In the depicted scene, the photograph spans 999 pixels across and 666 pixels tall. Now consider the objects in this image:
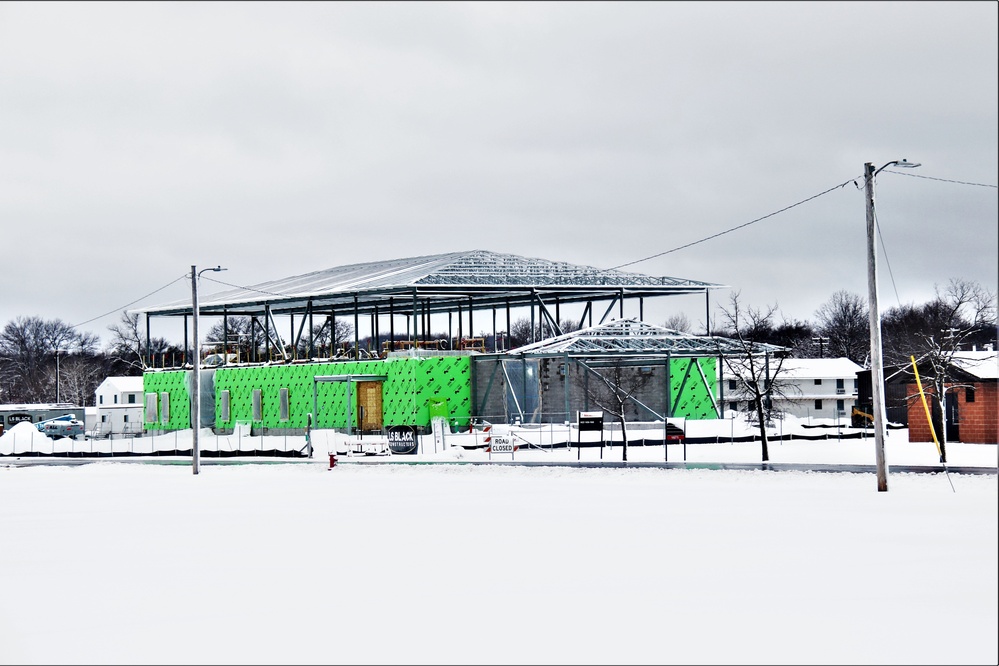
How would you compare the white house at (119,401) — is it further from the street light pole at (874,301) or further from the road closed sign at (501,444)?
the street light pole at (874,301)

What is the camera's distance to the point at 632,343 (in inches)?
2547

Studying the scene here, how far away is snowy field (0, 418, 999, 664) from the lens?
14.1 meters

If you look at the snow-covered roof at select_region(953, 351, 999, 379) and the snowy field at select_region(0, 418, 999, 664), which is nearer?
the snowy field at select_region(0, 418, 999, 664)

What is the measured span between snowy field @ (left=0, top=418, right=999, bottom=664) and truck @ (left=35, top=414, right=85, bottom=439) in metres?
56.3

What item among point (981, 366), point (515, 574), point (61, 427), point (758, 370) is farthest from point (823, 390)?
point (515, 574)

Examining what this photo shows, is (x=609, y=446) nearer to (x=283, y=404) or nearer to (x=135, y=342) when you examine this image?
(x=283, y=404)

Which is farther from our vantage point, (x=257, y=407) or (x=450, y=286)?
(x=257, y=407)

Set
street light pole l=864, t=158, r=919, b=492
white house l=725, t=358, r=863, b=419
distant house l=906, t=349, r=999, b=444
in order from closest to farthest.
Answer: street light pole l=864, t=158, r=919, b=492, distant house l=906, t=349, r=999, b=444, white house l=725, t=358, r=863, b=419

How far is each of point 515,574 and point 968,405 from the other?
3654 cm

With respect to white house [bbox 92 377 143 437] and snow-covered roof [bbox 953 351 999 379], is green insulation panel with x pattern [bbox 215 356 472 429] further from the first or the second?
white house [bbox 92 377 143 437]

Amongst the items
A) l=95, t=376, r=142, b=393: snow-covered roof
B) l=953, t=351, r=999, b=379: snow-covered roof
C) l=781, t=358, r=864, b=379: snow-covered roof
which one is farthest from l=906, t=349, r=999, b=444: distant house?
l=95, t=376, r=142, b=393: snow-covered roof

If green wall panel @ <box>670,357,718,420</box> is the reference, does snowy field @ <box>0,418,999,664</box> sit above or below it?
below

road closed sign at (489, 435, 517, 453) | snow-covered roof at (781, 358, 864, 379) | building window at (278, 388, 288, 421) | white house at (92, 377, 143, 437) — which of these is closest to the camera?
road closed sign at (489, 435, 517, 453)

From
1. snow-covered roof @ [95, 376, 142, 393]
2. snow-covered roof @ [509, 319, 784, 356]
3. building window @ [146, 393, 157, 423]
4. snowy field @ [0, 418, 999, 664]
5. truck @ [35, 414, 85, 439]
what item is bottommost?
truck @ [35, 414, 85, 439]
